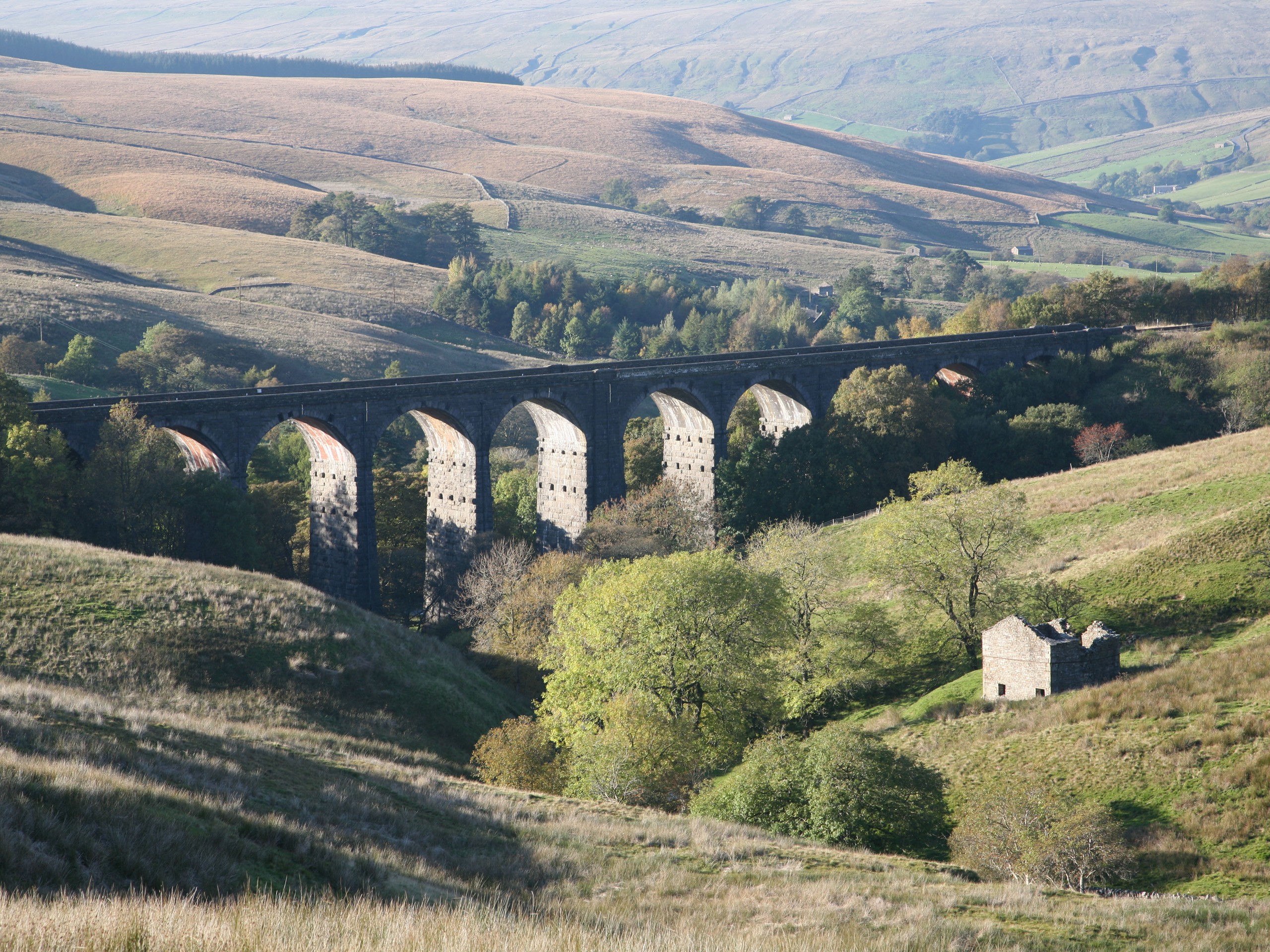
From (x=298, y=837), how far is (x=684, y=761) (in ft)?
60.4

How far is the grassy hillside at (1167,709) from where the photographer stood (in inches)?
922

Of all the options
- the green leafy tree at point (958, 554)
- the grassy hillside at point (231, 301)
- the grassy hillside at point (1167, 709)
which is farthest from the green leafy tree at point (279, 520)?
the grassy hillside at point (1167, 709)

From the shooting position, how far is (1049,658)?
104 ft

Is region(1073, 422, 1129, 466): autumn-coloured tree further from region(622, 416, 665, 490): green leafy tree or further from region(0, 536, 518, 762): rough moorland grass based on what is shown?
region(0, 536, 518, 762): rough moorland grass

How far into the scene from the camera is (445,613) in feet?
204

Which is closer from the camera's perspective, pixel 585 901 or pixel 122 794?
pixel 122 794

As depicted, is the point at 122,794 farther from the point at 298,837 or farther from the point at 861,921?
the point at 861,921

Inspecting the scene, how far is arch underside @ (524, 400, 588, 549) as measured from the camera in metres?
67.1

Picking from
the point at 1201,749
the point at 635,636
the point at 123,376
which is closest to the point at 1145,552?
the point at 1201,749

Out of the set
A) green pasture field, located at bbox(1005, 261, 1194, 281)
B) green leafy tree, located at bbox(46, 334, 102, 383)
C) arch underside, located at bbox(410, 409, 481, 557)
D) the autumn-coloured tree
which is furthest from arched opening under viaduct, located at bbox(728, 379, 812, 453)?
green pasture field, located at bbox(1005, 261, 1194, 281)

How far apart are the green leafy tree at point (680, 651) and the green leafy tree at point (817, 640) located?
3.68 feet

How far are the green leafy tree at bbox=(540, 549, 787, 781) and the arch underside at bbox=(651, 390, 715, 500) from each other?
32.2m

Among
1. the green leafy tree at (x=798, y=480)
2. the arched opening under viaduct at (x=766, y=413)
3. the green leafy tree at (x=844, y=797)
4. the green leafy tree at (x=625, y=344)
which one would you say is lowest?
the green leafy tree at (x=844, y=797)

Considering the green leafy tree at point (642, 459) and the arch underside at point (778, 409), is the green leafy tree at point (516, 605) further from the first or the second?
the arch underside at point (778, 409)
